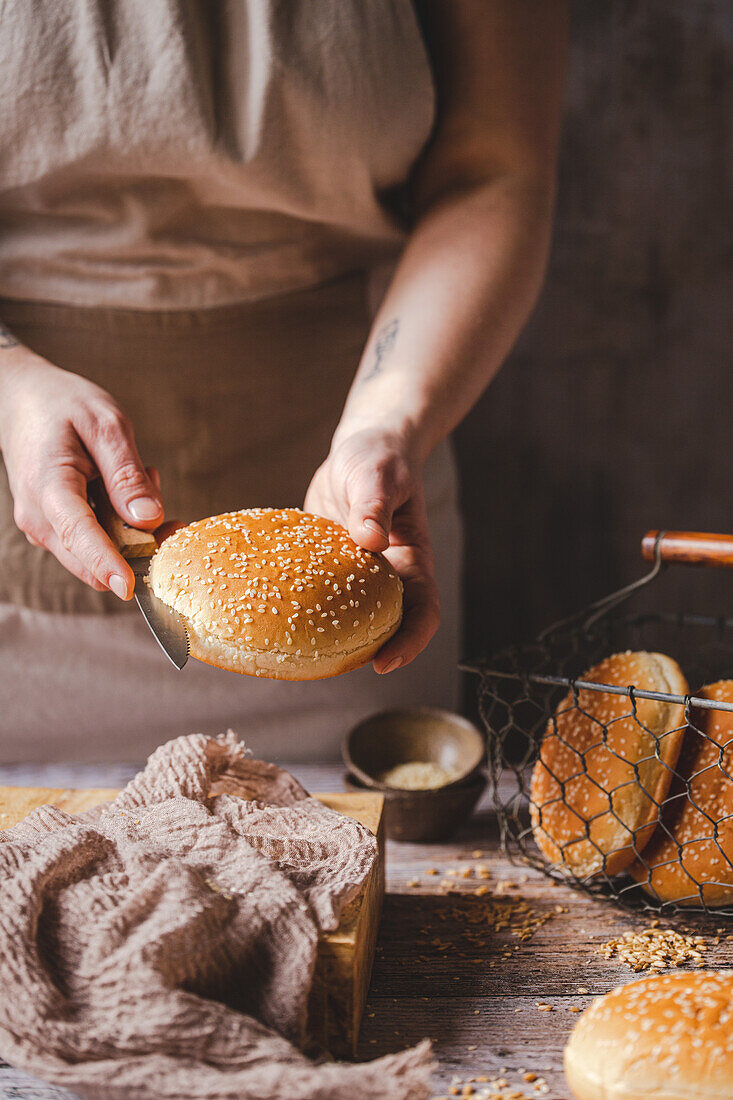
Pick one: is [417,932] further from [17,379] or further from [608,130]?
[608,130]

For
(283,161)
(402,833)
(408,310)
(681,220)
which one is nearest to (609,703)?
(402,833)

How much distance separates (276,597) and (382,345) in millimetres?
550

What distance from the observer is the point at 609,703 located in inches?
40.6

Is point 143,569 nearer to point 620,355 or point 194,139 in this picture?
point 194,139

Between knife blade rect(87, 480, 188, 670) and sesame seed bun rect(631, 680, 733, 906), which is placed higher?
knife blade rect(87, 480, 188, 670)

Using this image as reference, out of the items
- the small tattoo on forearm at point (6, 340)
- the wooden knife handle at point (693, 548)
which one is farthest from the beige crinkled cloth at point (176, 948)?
the small tattoo on forearm at point (6, 340)

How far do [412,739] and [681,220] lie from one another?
135 centimetres

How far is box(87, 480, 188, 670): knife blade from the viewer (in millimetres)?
901

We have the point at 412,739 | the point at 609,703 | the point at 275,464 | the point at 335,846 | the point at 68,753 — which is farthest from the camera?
the point at 68,753

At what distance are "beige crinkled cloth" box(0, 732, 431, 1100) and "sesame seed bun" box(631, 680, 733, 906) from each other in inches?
13.0

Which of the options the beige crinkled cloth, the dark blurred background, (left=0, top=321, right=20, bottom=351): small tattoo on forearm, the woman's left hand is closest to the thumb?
the woman's left hand

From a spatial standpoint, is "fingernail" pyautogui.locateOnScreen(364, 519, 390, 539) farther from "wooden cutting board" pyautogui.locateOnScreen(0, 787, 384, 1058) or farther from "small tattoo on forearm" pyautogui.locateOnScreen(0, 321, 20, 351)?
"small tattoo on forearm" pyautogui.locateOnScreen(0, 321, 20, 351)

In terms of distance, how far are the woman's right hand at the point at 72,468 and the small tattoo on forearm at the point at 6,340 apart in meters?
0.08

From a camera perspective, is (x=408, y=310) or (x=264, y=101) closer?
(x=264, y=101)
